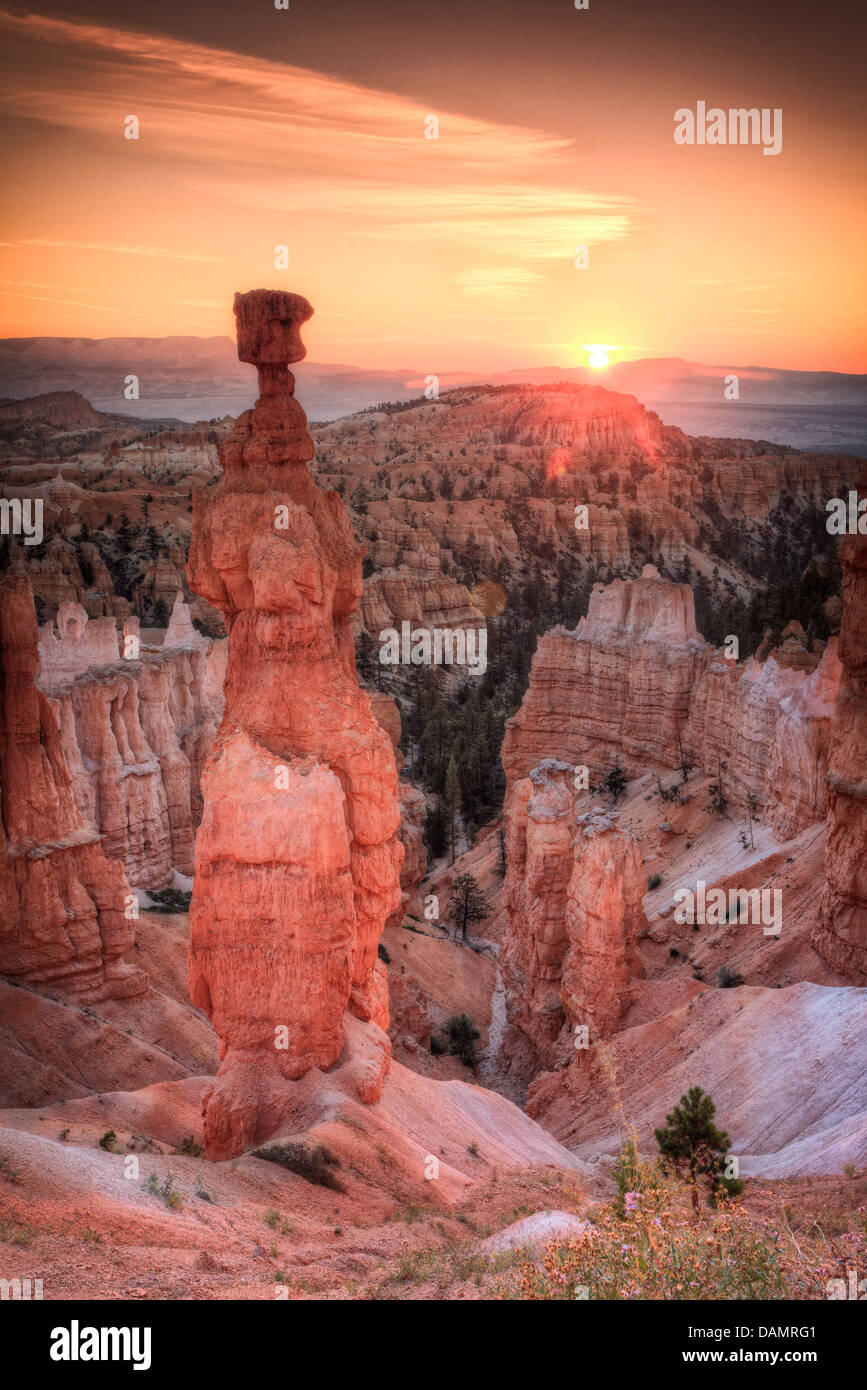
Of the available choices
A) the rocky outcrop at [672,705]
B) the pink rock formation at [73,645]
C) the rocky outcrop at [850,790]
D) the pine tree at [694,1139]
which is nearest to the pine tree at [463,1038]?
the rocky outcrop at [850,790]

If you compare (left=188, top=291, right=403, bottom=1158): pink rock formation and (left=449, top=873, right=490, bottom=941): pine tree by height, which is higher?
(left=188, top=291, right=403, bottom=1158): pink rock formation

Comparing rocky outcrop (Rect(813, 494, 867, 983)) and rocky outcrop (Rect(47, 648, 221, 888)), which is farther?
rocky outcrop (Rect(47, 648, 221, 888))

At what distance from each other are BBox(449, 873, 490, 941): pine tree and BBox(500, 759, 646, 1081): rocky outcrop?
243 inches

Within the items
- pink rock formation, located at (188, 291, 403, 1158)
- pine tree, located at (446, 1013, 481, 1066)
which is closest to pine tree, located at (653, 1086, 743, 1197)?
pink rock formation, located at (188, 291, 403, 1158)

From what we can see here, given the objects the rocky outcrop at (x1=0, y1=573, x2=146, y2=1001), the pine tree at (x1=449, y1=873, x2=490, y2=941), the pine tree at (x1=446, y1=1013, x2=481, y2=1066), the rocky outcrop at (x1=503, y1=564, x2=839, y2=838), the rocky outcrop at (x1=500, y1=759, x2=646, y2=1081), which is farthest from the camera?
the pine tree at (x1=449, y1=873, x2=490, y2=941)

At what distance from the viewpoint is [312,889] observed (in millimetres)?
14109

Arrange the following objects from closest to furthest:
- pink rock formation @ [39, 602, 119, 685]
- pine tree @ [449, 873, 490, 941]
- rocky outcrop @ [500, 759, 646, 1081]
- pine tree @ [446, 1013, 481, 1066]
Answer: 1. rocky outcrop @ [500, 759, 646, 1081]
2. pine tree @ [446, 1013, 481, 1066]
3. pink rock formation @ [39, 602, 119, 685]
4. pine tree @ [449, 873, 490, 941]

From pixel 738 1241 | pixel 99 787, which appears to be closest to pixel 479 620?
pixel 99 787

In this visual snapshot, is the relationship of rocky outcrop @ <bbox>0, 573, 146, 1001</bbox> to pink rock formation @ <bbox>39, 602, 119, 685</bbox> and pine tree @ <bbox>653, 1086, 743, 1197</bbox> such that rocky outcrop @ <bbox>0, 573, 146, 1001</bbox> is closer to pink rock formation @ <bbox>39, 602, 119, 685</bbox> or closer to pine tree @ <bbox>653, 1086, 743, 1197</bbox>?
pink rock formation @ <bbox>39, 602, 119, 685</bbox>

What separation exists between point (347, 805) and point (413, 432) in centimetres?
13345

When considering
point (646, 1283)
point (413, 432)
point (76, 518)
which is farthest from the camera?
point (413, 432)

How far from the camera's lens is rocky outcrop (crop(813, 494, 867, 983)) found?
1883 centimetres
